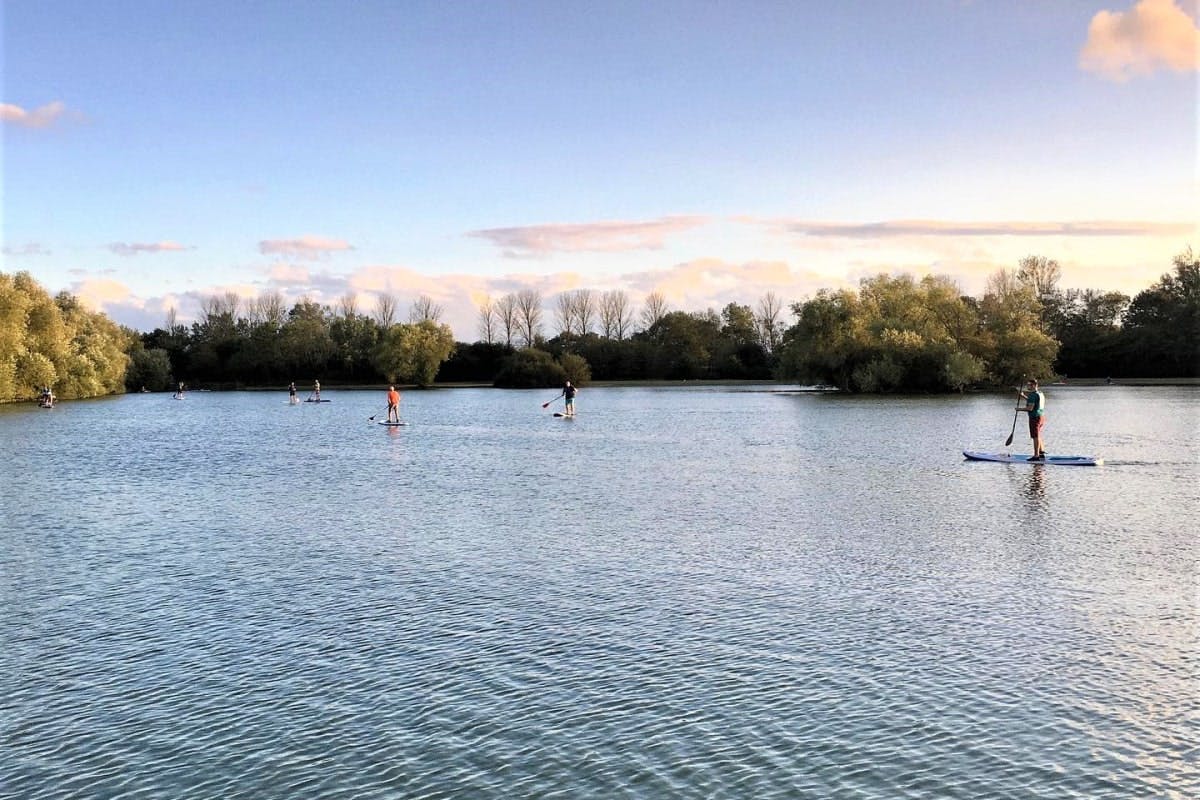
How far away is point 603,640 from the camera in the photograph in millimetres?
10852

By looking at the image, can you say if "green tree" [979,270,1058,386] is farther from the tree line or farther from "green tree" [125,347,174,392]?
"green tree" [125,347,174,392]

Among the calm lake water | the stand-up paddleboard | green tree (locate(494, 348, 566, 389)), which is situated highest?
green tree (locate(494, 348, 566, 389))

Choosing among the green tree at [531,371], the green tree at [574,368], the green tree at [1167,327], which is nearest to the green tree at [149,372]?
the green tree at [531,371]

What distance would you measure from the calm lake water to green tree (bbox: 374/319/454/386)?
114167 millimetres

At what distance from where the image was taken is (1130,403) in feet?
226

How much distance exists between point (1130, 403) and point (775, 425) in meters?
32.1

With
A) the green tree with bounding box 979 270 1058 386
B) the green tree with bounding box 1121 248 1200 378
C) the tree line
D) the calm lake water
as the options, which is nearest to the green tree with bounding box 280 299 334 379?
the tree line

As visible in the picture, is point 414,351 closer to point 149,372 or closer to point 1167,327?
point 149,372

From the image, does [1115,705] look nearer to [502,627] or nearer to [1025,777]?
[1025,777]

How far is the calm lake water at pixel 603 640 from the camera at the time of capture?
7637 mm

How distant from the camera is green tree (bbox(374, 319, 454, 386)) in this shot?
13838cm

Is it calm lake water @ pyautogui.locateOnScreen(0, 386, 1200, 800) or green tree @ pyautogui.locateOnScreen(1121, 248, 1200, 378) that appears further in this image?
green tree @ pyautogui.locateOnScreen(1121, 248, 1200, 378)

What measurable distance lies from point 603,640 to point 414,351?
130065mm

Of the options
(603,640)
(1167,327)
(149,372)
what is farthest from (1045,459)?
(149,372)
